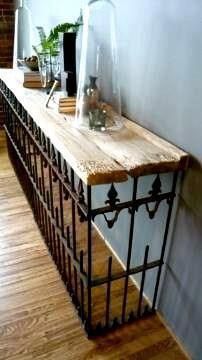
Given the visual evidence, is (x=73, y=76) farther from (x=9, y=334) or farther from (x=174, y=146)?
(x=9, y=334)

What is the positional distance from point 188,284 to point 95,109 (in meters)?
0.78

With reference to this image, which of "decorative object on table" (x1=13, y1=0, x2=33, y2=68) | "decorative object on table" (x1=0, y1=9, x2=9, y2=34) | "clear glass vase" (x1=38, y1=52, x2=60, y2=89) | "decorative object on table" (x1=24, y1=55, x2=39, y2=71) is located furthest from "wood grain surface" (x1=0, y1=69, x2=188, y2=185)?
"decorative object on table" (x1=0, y1=9, x2=9, y2=34)

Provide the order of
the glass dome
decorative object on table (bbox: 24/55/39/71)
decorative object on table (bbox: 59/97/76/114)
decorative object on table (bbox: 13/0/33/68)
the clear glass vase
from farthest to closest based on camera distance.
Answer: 1. decorative object on table (bbox: 13/0/33/68)
2. decorative object on table (bbox: 24/55/39/71)
3. the clear glass vase
4. decorative object on table (bbox: 59/97/76/114)
5. the glass dome

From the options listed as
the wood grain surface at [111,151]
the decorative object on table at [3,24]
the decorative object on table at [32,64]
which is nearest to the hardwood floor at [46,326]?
the wood grain surface at [111,151]

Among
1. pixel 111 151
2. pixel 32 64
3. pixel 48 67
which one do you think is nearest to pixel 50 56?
pixel 48 67

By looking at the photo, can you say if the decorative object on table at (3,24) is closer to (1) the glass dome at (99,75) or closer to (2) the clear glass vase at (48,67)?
(2) the clear glass vase at (48,67)

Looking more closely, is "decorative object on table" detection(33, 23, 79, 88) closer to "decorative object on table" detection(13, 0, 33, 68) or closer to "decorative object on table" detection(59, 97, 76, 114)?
"decorative object on table" detection(59, 97, 76, 114)

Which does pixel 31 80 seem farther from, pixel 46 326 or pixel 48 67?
pixel 46 326

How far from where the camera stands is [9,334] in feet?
4.58

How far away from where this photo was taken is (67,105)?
4.82 ft

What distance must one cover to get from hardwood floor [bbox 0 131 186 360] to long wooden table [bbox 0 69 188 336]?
0.05 m

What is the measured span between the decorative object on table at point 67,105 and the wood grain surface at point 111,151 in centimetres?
6

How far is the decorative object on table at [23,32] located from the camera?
255 cm

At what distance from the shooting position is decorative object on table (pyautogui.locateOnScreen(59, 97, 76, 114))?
57.4 inches
